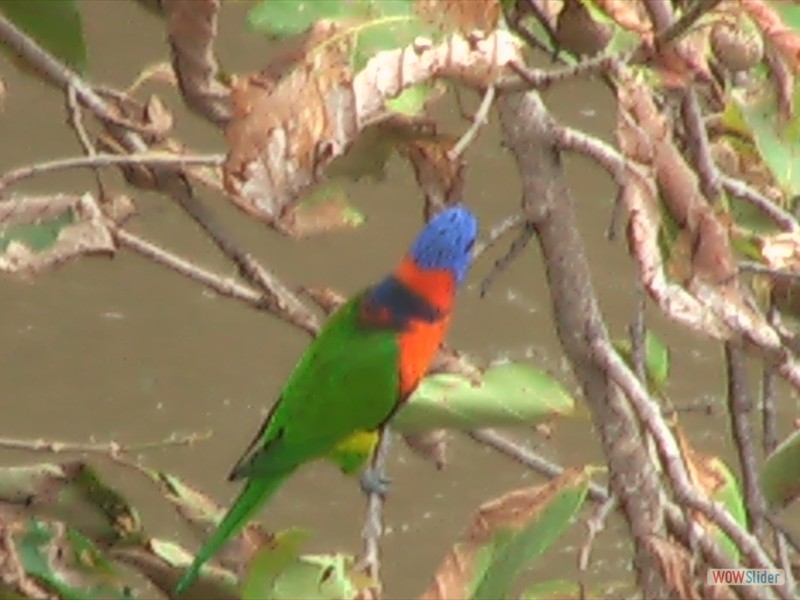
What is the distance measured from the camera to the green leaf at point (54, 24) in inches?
41.3

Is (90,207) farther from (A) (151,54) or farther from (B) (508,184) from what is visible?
(A) (151,54)

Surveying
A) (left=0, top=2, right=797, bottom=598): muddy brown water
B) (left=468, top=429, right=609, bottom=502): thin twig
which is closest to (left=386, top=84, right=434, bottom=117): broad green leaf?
(left=468, top=429, right=609, bottom=502): thin twig

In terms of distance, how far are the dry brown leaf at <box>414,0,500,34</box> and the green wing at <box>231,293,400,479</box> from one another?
1.63 feet

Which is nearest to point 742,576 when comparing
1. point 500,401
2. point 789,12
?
point 500,401

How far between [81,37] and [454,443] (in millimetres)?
2058

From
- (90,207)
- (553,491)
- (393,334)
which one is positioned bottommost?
(393,334)

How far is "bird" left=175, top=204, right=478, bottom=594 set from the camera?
49.3 inches

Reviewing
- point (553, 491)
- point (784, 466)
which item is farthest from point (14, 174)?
point (784, 466)

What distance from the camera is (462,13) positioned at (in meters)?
0.79

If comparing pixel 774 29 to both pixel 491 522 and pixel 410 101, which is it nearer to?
pixel 410 101

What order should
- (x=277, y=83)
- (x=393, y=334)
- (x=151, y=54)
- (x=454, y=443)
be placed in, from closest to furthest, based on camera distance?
(x=277, y=83)
(x=393, y=334)
(x=454, y=443)
(x=151, y=54)

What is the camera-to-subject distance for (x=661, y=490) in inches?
35.0

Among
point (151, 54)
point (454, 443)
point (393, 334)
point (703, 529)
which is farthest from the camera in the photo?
point (151, 54)

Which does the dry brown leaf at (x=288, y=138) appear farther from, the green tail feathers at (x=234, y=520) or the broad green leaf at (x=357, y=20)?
the green tail feathers at (x=234, y=520)
